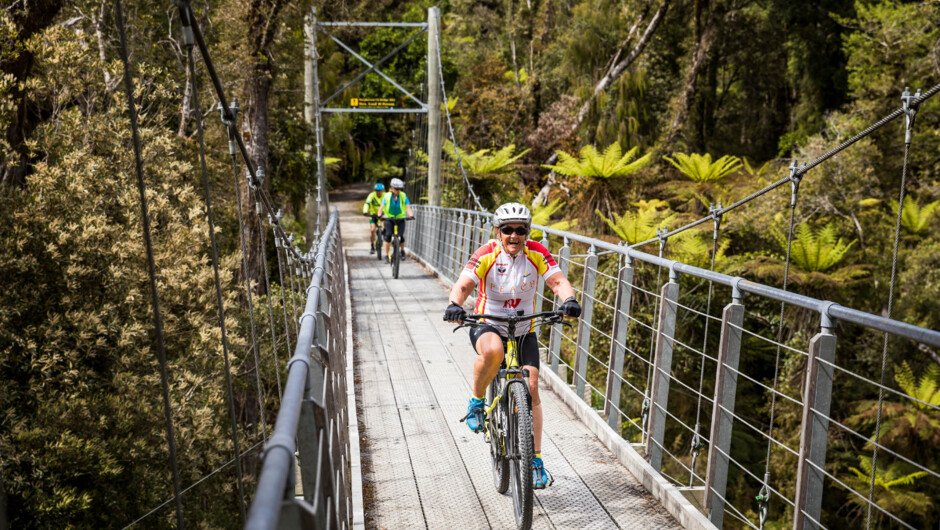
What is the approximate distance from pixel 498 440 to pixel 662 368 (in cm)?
82

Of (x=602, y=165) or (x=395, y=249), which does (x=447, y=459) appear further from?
(x=602, y=165)

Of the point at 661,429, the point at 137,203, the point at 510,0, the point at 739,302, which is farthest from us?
the point at 510,0

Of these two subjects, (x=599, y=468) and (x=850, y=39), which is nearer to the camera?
(x=599, y=468)

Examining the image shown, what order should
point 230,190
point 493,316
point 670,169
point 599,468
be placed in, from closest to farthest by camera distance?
point 493,316 → point 599,468 → point 230,190 → point 670,169

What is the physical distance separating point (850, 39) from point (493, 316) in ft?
46.5

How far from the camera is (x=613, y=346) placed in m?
4.33

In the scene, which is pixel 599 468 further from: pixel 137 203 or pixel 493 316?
pixel 137 203

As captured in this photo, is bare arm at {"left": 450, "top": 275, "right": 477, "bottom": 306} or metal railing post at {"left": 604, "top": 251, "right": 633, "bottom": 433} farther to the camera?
metal railing post at {"left": 604, "top": 251, "right": 633, "bottom": 433}

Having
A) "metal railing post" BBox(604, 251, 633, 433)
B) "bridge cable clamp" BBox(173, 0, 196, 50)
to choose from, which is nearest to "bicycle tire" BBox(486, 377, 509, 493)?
"metal railing post" BBox(604, 251, 633, 433)

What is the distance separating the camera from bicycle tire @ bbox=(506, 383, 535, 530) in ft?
10.2

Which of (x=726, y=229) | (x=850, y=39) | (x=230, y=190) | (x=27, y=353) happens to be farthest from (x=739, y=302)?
(x=850, y=39)

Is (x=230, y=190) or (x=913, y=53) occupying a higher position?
(x=913, y=53)

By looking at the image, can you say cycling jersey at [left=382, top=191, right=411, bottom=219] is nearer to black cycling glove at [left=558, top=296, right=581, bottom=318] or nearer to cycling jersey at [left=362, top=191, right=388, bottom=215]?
cycling jersey at [left=362, top=191, right=388, bottom=215]

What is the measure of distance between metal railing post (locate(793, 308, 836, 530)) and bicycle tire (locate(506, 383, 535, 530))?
0.99 metres
